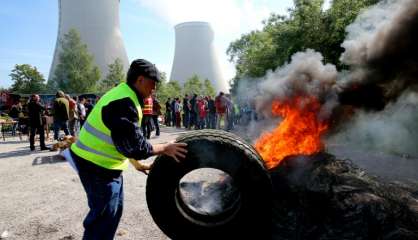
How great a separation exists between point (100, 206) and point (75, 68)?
41.2m

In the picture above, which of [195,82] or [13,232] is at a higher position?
[195,82]

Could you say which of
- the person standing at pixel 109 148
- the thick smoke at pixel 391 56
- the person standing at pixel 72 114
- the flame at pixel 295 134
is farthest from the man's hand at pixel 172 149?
the person standing at pixel 72 114

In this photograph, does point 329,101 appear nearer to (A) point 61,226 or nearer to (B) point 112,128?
(B) point 112,128

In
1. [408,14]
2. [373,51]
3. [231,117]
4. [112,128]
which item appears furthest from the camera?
[231,117]

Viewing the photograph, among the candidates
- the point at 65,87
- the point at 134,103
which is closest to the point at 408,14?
the point at 134,103

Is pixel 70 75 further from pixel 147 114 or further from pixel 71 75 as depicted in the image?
pixel 147 114

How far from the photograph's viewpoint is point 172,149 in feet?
8.81

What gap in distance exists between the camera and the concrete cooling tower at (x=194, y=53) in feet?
177

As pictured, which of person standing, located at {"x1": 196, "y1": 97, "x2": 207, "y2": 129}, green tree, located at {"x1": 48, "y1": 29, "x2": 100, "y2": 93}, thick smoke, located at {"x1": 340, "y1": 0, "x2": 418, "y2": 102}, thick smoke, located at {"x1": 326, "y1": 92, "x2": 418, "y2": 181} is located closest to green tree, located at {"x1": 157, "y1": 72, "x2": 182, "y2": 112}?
green tree, located at {"x1": 48, "y1": 29, "x2": 100, "y2": 93}

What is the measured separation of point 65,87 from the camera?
40.4 meters

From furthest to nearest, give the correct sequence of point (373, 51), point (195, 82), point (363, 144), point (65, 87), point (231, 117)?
point (195, 82) < point (65, 87) < point (231, 117) < point (363, 144) < point (373, 51)

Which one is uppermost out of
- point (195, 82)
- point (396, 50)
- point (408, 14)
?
point (195, 82)

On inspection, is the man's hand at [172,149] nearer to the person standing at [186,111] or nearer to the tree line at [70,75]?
the person standing at [186,111]

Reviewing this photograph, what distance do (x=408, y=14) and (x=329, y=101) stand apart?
1.72 meters
